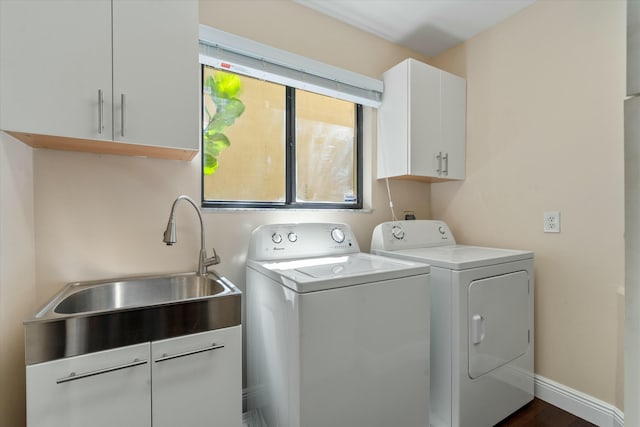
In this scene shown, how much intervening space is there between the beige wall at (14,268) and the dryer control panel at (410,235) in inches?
69.4

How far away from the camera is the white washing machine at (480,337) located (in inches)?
58.2

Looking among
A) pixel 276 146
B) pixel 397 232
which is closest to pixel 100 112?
pixel 276 146

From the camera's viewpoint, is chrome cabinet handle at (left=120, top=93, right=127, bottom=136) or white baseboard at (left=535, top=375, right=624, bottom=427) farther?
white baseboard at (left=535, top=375, right=624, bottom=427)

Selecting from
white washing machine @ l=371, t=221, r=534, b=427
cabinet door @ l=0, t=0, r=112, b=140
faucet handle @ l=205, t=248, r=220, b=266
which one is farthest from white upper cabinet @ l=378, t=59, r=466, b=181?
cabinet door @ l=0, t=0, r=112, b=140

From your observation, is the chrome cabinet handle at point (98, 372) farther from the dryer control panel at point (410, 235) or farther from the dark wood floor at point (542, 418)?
the dark wood floor at point (542, 418)

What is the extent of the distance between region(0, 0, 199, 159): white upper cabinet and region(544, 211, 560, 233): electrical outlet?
6.99 feet

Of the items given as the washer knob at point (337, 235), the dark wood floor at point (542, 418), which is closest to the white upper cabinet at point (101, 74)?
the washer knob at point (337, 235)

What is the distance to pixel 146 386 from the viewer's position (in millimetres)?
1022

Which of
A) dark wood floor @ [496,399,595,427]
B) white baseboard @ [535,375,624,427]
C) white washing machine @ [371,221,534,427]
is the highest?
white washing machine @ [371,221,534,427]

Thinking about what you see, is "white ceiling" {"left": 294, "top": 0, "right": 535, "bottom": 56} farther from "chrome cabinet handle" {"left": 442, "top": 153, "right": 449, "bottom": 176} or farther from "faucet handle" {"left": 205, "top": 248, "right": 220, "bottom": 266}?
"faucet handle" {"left": 205, "top": 248, "right": 220, "bottom": 266}

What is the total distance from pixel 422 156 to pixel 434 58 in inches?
44.0

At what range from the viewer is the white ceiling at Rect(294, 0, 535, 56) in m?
1.95

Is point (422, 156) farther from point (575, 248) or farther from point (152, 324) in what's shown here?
point (152, 324)

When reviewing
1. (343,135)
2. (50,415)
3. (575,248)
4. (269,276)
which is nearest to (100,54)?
(269,276)
